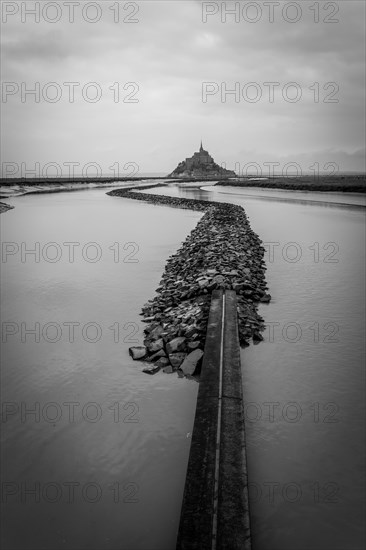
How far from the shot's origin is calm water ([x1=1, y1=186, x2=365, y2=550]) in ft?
10.7

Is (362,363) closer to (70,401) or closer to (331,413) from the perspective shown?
(331,413)

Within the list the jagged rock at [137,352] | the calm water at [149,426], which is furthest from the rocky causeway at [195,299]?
the calm water at [149,426]

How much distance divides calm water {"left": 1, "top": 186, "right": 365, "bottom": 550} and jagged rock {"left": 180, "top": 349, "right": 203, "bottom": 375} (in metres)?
0.29

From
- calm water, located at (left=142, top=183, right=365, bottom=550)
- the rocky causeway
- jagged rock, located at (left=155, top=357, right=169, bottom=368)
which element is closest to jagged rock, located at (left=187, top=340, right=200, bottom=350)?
the rocky causeway

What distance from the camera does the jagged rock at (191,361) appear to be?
571 centimetres

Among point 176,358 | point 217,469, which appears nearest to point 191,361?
point 176,358

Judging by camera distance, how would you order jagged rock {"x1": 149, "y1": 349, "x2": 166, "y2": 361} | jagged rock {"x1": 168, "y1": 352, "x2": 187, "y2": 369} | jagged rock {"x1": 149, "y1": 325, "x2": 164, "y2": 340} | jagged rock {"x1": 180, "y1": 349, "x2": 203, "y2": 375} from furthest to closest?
jagged rock {"x1": 149, "y1": 325, "x2": 164, "y2": 340}
jagged rock {"x1": 149, "y1": 349, "x2": 166, "y2": 361}
jagged rock {"x1": 168, "y1": 352, "x2": 187, "y2": 369}
jagged rock {"x1": 180, "y1": 349, "x2": 203, "y2": 375}

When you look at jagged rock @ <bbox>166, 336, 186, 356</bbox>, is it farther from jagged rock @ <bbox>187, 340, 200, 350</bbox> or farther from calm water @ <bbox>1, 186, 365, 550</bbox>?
calm water @ <bbox>1, 186, 365, 550</bbox>

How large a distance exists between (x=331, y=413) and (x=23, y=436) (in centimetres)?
376

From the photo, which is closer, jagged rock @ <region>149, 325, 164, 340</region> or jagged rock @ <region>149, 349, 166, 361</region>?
jagged rock @ <region>149, 349, 166, 361</region>

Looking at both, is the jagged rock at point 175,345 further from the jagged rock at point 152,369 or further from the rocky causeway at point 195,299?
the jagged rock at point 152,369

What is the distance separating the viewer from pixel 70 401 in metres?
4.98

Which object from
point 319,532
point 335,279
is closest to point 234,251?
point 335,279

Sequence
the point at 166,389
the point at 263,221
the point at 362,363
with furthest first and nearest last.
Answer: the point at 263,221
the point at 362,363
the point at 166,389
